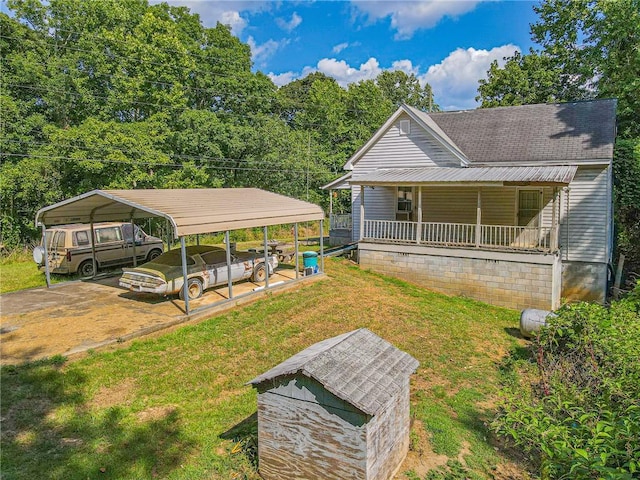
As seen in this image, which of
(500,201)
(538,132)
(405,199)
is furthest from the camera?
(405,199)

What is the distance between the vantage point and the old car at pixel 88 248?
14.6 m

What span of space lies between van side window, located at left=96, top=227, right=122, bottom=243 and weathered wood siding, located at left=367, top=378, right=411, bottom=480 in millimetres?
13386

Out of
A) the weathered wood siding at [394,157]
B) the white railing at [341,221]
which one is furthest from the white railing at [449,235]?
the white railing at [341,221]

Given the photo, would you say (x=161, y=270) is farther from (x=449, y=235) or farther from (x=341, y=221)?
(x=341, y=221)

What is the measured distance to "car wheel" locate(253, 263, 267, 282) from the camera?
541 inches

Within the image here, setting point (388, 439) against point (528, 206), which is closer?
point (388, 439)

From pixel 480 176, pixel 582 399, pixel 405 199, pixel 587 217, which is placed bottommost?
pixel 582 399

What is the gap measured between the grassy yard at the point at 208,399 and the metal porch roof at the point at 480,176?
18.2 feet

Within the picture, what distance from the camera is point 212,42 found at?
34.5 metres

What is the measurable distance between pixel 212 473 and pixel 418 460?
2757 millimetres

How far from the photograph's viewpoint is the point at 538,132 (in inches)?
728

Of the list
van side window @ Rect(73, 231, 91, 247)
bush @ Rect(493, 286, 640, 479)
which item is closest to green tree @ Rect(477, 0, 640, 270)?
bush @ Rect(493, 286, 640, 479)

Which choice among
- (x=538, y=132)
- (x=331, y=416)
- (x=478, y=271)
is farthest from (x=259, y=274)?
(x=538, y=132)

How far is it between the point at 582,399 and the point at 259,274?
9.71 metres
